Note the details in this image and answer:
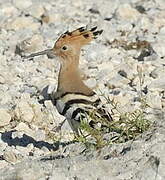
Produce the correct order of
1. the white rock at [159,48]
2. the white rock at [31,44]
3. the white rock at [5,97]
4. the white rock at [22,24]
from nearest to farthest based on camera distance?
the white rock at [5,97] < the white rock at [159,48] < the white rock at [31,44] < the white rock at [22,24]

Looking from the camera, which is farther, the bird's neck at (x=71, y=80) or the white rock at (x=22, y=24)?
the white rock at (x=22, y=24)

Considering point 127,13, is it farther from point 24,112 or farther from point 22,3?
point 24,112

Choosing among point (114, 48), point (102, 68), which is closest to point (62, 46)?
point (102, 68)

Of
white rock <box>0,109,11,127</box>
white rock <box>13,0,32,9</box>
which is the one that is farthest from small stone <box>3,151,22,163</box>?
white rock <box>13,0,32,9</box>

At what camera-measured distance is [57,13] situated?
35.1 feet

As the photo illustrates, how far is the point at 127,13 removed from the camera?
10625mm

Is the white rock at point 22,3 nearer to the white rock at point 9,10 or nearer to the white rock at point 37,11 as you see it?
the white rock at point 9,10

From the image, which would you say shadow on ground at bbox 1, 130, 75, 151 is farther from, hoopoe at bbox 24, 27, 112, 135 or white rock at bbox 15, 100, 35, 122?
hoopoe at bbox 24, 27, 112, 135

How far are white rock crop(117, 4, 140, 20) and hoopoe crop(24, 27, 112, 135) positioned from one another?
3396 mm

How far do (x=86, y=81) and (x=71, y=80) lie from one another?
1464mm

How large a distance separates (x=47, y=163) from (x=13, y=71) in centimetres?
442

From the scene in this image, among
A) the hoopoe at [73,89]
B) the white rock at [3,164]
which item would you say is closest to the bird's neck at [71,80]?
the hoopoe at [73,89]

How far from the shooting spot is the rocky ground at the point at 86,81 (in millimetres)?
4281

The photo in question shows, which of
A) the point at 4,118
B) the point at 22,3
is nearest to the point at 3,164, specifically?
the point at 4,118
